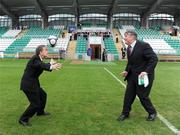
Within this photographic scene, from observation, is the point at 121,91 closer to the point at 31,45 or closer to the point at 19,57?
the point at 19,57

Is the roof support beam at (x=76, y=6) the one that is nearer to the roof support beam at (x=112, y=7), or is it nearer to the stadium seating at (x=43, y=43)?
the roof support beam at (x=112, y=7)

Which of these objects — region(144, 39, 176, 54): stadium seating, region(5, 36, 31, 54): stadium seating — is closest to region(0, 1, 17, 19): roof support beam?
A: region(5, 36, 31, 54): stadium seating

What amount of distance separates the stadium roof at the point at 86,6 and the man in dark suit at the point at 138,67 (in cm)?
5057

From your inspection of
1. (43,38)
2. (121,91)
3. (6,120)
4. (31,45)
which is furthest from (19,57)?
(6,120)

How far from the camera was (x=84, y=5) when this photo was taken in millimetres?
64625

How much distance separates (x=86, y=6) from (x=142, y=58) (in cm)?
5740

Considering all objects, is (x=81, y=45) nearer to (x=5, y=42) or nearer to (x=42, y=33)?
(x=42, y=33)

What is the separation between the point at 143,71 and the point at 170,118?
1.39 meters

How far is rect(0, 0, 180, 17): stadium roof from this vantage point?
61.5 metres

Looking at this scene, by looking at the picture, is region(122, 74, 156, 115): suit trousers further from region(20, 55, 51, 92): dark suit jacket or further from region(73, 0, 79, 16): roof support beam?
region(73, 0, 79, 16): roof support beam

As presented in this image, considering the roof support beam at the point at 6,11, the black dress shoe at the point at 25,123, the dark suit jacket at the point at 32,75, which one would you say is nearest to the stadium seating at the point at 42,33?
the roof support beam at the point at 6,11

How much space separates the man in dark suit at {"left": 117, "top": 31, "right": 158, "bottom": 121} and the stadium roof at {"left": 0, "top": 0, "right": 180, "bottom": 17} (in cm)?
5057

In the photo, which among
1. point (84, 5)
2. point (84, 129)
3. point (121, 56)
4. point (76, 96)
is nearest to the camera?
point (84, 129)

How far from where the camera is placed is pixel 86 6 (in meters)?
65.3
